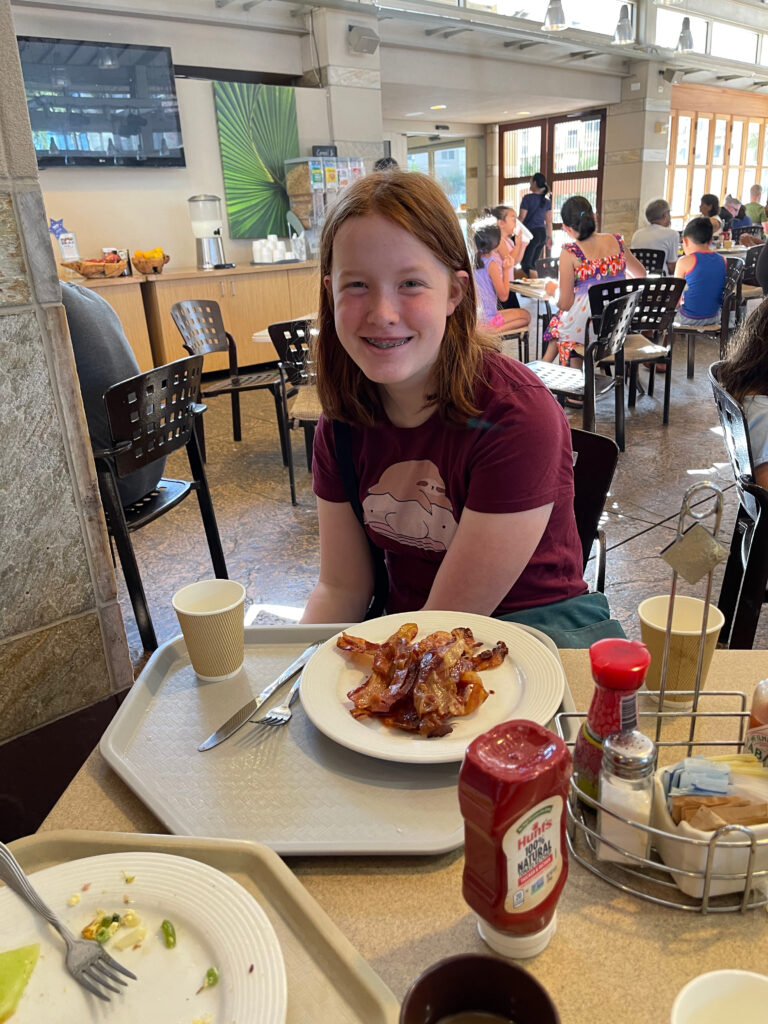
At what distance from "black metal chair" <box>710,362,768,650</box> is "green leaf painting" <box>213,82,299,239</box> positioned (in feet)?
20.9

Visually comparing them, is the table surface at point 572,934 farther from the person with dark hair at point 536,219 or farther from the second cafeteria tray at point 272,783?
the person with dark hair at point 536,219

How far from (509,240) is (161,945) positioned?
7281 mm

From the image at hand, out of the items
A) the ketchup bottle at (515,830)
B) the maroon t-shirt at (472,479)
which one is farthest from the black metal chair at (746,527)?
the ketchup bottle at (515,830)

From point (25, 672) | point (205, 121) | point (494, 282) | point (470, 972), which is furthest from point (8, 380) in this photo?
point (205, 121)

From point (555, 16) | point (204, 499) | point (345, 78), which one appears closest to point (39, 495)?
point (204, 499)

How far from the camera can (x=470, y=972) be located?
20.2 inches

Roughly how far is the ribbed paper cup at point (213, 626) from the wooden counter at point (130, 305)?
16.8 feet

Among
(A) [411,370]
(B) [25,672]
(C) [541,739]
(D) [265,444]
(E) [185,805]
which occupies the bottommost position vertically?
(D) [265,444]

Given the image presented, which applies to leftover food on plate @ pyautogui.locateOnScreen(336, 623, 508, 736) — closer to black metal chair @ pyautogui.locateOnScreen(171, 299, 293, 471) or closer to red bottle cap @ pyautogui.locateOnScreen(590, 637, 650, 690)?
red bottle cap @ pyautogui.locateOnScreen(590, 637, 650, 690)

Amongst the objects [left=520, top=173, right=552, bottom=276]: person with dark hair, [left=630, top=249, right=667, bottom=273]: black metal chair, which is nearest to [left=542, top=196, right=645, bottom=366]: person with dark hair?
[left=630, top=249, right=667, bottom=273]: black metal chair

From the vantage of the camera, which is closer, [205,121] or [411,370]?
[411,370]

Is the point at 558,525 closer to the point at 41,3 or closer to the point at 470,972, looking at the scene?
the point at 470,972

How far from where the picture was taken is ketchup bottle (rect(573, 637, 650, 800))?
24.9 inches

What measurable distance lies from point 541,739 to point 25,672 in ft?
3.23
